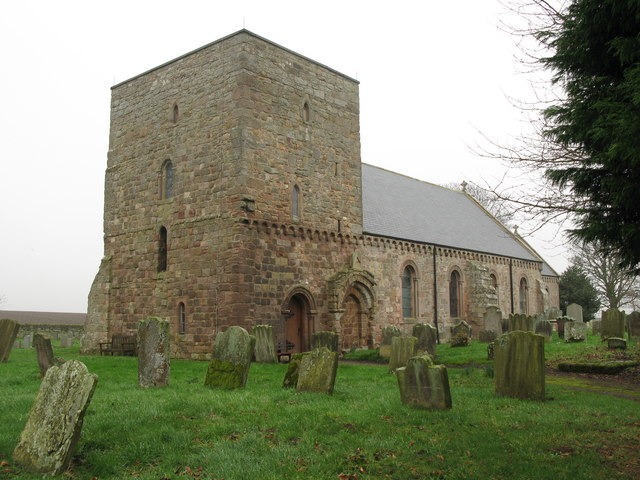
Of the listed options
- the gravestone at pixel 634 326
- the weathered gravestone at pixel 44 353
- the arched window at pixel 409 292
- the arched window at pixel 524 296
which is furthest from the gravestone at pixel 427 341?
the arched window at pixel 524 296

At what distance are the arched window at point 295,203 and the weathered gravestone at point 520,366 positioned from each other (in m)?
11.7

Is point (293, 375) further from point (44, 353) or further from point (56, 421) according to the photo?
point (44, 353)

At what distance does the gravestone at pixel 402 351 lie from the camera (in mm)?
13906

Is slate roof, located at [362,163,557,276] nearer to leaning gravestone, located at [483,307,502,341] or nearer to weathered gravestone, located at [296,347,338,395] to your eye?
leaning gravestone, located at [483,307,502,341]

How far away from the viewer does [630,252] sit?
989cm

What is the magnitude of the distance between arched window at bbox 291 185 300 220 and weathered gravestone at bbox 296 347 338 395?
416 inches

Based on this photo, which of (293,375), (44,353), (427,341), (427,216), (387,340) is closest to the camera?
(293,375)

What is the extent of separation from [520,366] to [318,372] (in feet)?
12.1

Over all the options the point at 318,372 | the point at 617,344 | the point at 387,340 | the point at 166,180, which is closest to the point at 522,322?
the point at 617,344

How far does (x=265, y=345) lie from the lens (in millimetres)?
17297

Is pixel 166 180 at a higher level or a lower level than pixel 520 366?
higher

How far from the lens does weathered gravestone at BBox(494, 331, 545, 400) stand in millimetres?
10141

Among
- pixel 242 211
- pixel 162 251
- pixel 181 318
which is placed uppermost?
pixel 242 211

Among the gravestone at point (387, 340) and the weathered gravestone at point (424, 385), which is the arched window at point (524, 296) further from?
the weathered gravestone at point (424, 385)
